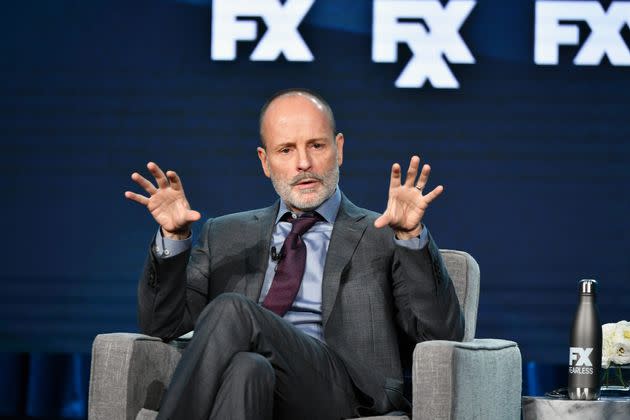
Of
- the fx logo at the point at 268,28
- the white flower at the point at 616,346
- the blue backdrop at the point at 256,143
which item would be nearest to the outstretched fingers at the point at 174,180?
the white flower at the point at 616,346

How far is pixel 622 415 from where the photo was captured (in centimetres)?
285

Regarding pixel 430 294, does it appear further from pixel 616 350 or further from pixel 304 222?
pixel 616 350

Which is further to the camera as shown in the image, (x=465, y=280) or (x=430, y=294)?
(x=465, y=280)

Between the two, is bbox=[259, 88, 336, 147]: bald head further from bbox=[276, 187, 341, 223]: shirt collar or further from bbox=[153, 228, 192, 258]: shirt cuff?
bbox=[153, 228, 192, 258]: shirt cuff

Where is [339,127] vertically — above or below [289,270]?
above

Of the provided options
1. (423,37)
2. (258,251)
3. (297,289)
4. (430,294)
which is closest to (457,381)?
(430,294)

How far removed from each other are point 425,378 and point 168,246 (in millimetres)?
775

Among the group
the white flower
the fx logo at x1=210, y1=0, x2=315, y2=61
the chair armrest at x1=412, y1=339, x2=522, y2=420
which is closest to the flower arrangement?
the white flower

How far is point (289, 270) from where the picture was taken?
119 inches

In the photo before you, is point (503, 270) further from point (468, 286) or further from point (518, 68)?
point (468, 286)

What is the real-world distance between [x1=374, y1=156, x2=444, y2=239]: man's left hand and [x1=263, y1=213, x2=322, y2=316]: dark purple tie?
1.39 feet

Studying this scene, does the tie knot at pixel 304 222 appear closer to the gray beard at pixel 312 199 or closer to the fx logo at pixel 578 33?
the gray beard at pixel 312 199

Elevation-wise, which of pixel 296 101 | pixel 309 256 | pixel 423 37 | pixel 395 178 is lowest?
pixel 309 256

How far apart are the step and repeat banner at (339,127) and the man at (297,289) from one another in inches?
62.8
